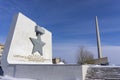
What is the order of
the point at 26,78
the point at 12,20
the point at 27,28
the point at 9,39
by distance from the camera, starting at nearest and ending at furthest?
the point at 26,78 → the point at 9,39 → the point at 12,20 → the point at 27,28

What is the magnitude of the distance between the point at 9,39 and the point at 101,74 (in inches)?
370

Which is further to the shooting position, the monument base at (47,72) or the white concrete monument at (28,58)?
the white concrete monument at (28,58)

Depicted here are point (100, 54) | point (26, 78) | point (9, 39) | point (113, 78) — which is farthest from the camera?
point (100, 54)

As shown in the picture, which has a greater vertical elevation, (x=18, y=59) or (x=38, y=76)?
(x=18, y=59)

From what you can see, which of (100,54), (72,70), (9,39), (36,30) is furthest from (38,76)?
(100,54)

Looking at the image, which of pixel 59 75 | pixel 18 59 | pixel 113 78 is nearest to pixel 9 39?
pixel 18 59

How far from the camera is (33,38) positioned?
18.4 m

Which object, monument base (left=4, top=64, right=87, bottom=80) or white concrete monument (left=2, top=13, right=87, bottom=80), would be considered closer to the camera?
monument base (left=4, top=64, right=87, bottom=80)

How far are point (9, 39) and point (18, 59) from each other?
7.34 feet

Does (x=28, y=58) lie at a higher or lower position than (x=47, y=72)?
higher

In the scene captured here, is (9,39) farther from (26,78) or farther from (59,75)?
(59,75)

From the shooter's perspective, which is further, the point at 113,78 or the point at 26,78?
the point at 26,78

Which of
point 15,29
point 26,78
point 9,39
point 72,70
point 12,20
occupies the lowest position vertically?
point 26,78

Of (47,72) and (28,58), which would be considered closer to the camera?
(47,72)
